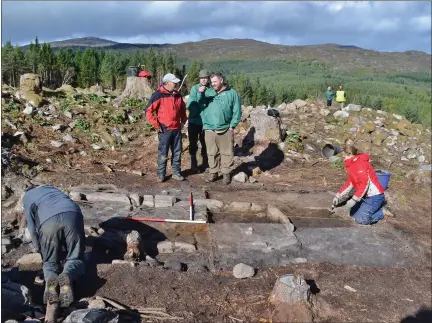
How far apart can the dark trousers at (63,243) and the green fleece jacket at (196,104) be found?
4462 mm

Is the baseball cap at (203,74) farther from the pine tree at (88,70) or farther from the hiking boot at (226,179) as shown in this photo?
the pine tree at (88,70)

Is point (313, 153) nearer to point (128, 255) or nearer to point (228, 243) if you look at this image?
point (228, 243)

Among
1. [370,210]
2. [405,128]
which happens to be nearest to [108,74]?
[405,128]

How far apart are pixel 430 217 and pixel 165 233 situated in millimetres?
5416

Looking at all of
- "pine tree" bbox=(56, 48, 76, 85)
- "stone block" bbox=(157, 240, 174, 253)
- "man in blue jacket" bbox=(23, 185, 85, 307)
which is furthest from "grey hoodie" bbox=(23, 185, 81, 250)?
"pine tree" bbox=(56, 48, 76, 85)

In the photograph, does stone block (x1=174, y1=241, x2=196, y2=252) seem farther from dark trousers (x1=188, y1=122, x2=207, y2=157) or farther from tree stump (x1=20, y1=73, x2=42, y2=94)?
tree stump (x1=20, y1=73, x2=42, y2=94)

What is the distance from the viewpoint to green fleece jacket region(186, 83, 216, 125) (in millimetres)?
8711

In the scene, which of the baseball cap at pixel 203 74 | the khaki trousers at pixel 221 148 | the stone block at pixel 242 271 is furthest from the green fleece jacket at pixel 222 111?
the stone block at pixel 242 271

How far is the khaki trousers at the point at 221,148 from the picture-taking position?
8617 millimetres

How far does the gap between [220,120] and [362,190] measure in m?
2.94

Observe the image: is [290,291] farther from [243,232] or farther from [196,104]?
[196,104]

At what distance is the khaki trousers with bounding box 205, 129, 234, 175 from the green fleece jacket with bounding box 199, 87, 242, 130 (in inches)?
6.3

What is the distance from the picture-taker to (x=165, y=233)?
690 centimetres

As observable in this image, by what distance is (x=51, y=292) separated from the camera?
173 inches
